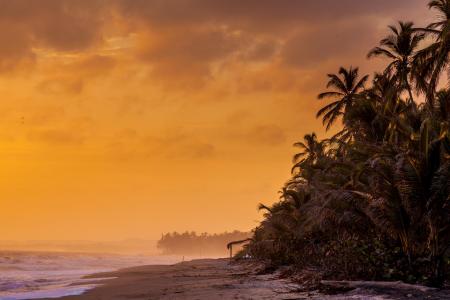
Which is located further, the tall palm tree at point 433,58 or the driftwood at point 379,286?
the tall palm tree at point 433,58

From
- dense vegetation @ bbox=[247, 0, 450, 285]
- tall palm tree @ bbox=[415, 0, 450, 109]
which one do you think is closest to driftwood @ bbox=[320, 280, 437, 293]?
dense vegetation @ bbox=[247, 0, 450, 285]

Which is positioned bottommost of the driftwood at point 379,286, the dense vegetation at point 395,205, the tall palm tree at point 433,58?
the driftwood at point 379,286

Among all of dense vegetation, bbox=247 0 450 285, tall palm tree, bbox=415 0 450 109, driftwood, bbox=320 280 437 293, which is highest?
tall palm tree, bbox=415 0 450 109

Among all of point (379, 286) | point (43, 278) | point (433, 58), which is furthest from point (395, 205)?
point (43, 278)

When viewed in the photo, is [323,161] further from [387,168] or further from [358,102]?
[387,168]

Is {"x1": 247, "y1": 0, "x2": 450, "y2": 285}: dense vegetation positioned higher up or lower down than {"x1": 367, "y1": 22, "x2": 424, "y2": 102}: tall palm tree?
lower down

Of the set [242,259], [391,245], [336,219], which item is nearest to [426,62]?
[336,219]

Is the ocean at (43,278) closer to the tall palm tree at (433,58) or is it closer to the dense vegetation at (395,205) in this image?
the dense vegetation at (395,205)

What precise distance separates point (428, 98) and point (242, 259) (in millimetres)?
35374

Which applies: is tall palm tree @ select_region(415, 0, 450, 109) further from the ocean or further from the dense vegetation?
the ocean

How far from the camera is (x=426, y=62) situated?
21.6 metres

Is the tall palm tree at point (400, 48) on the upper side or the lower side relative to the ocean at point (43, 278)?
upper

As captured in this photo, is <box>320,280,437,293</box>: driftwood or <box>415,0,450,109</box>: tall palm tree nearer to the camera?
<box>320,280,437,293</box>: driftwood

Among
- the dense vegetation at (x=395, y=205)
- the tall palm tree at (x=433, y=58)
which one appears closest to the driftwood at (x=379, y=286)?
the dense vegetation at (x=395, y=205)
